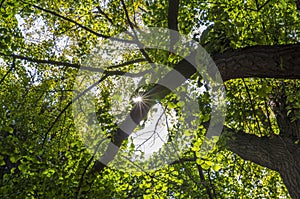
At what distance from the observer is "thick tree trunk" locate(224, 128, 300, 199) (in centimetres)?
545

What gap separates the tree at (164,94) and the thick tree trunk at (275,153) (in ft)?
0.06

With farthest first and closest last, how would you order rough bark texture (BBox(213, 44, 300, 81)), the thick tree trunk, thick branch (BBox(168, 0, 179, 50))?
the thick tree trunk
thick branch (BBox(168, 0, 179, 50))
rough bark texture (BBox(213, 44, 300, 81))

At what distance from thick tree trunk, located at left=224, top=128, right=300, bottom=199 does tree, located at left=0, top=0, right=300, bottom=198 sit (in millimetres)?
19

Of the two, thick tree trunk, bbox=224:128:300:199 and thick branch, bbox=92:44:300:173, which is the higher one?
thick tree trunk, bbox=224:128:300:199

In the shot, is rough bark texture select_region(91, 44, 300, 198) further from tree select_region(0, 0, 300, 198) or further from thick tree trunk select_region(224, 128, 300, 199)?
thick tree trunk select_region(224, 128, 300, 199)

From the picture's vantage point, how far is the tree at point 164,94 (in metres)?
3.39

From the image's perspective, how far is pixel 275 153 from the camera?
567 cm

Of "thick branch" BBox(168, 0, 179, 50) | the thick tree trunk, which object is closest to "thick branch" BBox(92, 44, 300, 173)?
"thick branch" BBox(168, 0, 179, 50)

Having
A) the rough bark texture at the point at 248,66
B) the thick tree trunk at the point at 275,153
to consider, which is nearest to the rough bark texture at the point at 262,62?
the rough bark texture at the point at 248,66

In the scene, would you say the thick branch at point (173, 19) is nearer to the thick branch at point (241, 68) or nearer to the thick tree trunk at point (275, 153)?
the thick branch at point (241, 68)

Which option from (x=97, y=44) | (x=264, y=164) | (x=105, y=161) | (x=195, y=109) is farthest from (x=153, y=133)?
(x=97, y=44)

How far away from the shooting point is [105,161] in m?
3.38

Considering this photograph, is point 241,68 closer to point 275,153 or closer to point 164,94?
point 164,94

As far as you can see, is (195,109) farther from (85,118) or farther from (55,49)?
(55,49)
